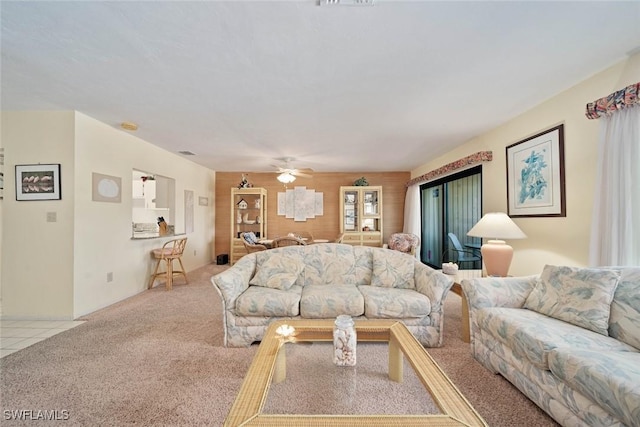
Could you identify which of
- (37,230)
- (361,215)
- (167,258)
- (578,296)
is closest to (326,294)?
(578,296)

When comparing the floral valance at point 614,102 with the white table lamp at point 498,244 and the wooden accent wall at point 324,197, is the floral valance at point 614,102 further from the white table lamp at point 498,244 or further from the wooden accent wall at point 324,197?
the wooden accent wall at point 324,197

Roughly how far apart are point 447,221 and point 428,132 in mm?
2197

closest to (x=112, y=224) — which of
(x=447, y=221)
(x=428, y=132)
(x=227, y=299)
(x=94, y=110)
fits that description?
(x=94, y=110)

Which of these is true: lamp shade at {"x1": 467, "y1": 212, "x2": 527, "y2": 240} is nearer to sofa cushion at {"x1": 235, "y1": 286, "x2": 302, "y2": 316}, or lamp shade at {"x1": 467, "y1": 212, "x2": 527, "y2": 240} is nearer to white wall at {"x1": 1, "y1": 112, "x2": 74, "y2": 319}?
sofa cushion at {"x1": 235, "y1": 286, "x2": 302, "y2": 316}

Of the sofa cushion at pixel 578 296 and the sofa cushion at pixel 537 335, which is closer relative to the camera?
the sofa cushion at pixel 537 335

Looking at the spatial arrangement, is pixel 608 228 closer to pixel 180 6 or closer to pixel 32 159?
pixel 180 6

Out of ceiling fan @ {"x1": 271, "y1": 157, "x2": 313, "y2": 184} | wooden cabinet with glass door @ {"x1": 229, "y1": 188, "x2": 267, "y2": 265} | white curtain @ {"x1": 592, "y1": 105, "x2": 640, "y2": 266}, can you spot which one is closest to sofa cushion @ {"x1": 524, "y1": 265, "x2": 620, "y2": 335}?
white curtain @ {"x1": 592, "y1": 105, "x2": 640, "y2": 266}

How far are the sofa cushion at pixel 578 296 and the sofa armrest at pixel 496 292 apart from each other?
81 millimetres

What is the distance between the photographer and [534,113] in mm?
2672

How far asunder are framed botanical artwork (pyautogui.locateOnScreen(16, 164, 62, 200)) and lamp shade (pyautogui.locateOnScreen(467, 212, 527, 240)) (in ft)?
15.3

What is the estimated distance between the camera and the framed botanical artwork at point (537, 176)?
2.40 m

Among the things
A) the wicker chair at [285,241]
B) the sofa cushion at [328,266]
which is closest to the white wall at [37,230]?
the wicker chair at [285,241]

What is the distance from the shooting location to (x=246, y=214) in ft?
20.5

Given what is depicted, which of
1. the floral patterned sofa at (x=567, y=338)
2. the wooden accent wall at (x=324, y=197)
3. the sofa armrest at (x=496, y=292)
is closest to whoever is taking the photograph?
the floral patterned sofa at (x=567, y=338)
